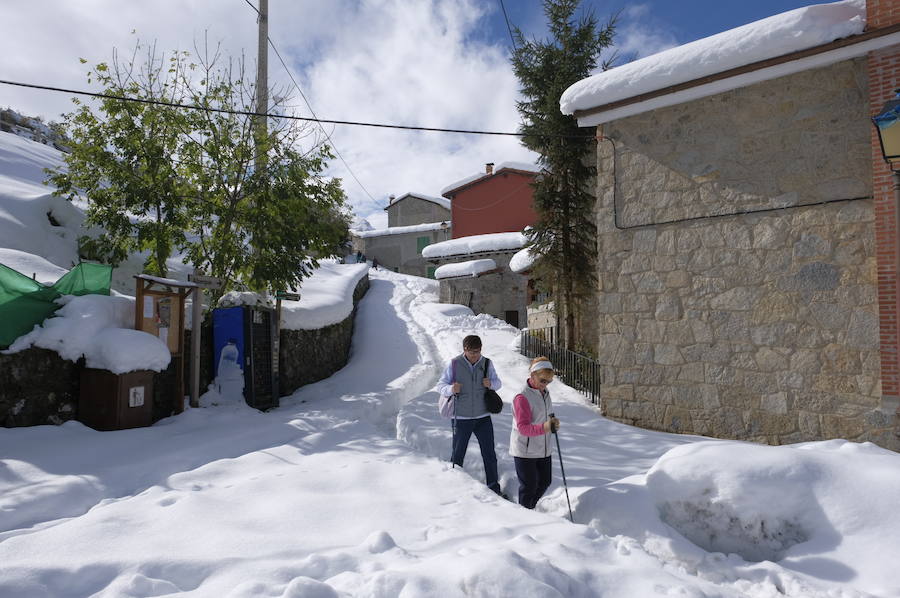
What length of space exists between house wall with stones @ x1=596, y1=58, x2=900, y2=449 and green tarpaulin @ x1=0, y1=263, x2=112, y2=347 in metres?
7.37

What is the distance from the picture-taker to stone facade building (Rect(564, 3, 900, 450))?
20.3 ft

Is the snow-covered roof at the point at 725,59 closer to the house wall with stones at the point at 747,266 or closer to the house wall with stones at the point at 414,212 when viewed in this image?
the house wall with stones at the point at 747,266

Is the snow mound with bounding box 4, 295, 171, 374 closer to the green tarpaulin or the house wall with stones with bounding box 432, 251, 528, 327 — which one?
the green tarpaulin

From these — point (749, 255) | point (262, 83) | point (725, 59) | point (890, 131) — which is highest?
point (262, 83)

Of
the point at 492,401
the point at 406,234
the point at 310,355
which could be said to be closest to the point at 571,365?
the point at 310,355

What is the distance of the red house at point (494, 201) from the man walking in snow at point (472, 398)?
21.8 metres

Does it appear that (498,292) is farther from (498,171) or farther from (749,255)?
(749,255)

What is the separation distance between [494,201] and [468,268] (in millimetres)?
5333

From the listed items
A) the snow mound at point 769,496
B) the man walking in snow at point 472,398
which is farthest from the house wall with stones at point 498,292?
the snow mound at point 769,496

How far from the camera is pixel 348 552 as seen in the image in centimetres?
310

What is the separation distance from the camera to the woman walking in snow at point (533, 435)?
4527 millimetres

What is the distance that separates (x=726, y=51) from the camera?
673cm

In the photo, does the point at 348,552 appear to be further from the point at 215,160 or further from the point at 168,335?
the point at 215,160

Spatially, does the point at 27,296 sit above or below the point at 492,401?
above
